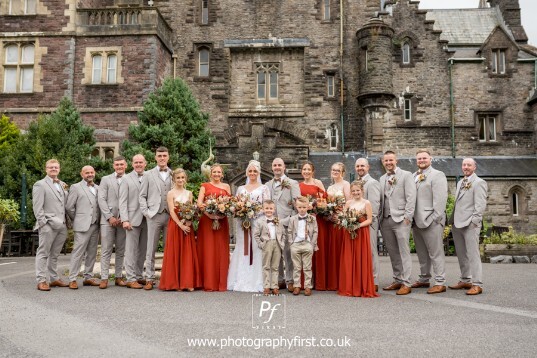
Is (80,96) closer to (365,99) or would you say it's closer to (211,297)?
(365,99)

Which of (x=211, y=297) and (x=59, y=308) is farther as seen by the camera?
(x=211, y=297)

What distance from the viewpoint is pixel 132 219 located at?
893 cm

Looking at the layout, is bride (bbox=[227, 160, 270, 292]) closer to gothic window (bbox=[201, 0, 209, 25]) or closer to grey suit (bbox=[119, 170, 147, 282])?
grey suit (bbox=[119, 170, 147, 282])

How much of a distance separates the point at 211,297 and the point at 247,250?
1179mm

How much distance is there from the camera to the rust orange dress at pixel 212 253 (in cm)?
871

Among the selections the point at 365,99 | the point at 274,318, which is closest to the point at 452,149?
the point at 365,99

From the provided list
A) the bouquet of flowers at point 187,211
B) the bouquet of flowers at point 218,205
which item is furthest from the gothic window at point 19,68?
the bouquet of flowers at point 218,205

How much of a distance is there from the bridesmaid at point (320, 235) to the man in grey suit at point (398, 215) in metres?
1.06

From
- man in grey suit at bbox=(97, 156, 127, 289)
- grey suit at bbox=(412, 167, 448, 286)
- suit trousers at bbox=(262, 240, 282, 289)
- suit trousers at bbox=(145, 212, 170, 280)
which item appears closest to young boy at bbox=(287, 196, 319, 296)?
suit trousers at bbox=(262, 240, 282, 289)

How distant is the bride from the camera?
873 cm

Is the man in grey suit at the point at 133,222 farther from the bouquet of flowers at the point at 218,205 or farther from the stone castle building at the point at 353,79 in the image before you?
the stone castle building at the point at 353,79

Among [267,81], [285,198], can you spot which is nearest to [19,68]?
[267,81]

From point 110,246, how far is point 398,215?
16.6 feet

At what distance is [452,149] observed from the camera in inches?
1056
